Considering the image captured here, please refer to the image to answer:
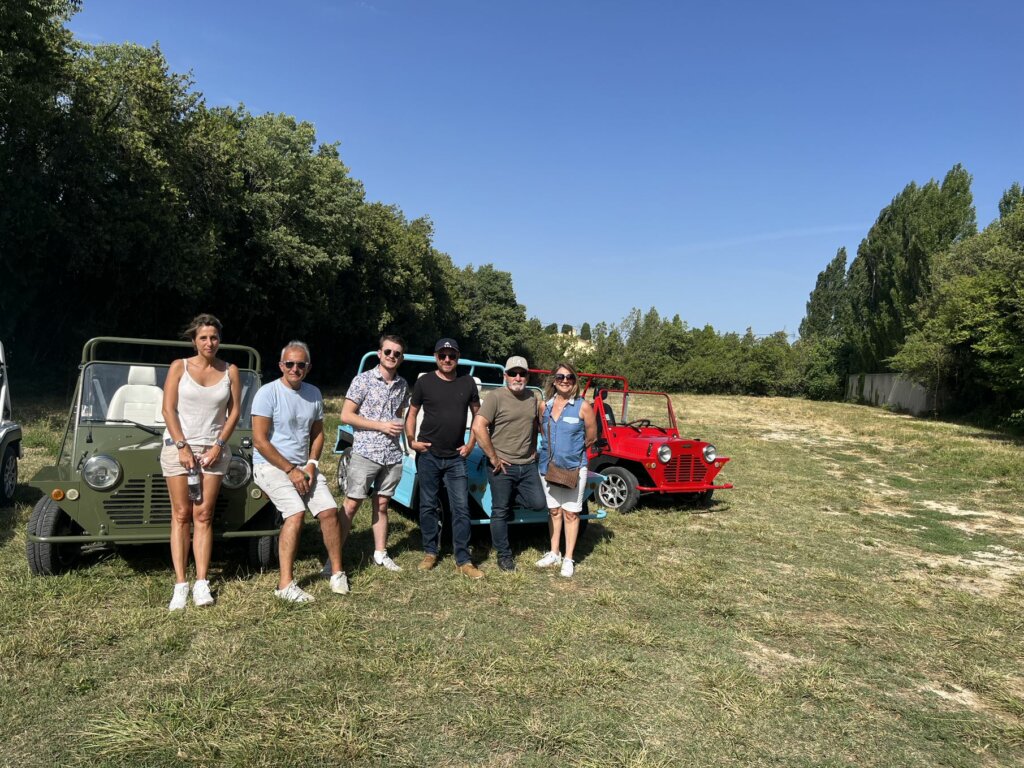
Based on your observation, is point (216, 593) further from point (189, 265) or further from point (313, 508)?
point (189, 265)

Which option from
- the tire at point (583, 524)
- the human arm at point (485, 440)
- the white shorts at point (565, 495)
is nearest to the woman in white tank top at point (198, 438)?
the human arm at point (485, 440)

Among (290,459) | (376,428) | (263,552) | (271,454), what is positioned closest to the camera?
(271,454)

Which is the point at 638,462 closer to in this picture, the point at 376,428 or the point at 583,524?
the point at 583,524

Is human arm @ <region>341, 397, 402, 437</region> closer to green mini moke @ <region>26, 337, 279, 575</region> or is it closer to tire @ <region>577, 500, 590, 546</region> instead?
green mini moke @ <region>26, 337, 279, 575</region>

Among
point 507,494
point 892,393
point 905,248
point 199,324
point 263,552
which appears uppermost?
point 905,248

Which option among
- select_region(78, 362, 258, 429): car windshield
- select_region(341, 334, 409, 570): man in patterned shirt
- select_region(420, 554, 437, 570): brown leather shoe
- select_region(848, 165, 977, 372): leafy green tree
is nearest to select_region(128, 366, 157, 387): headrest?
select_region(78, 362, 258, 429): car windshield

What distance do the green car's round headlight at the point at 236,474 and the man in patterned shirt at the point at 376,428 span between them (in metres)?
0.76

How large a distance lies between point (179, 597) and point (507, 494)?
2.53m

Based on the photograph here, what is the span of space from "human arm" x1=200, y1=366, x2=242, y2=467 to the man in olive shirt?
189 cm

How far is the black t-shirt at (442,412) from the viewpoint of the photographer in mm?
5324

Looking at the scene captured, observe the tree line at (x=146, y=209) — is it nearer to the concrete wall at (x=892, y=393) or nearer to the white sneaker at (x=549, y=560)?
the white sneaker at (x=549, y=560)

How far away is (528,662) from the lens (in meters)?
3.98

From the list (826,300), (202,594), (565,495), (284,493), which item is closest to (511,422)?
(565,495)

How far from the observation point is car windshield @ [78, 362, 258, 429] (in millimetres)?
5492
